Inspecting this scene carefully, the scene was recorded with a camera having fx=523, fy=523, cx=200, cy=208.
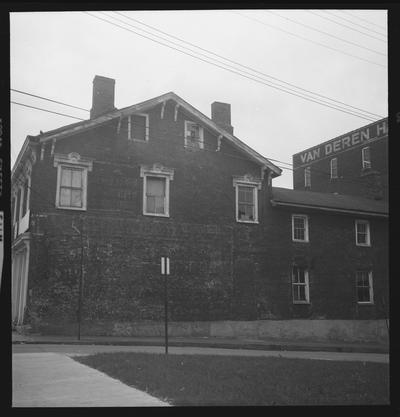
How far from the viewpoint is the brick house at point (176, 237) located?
20.1 m

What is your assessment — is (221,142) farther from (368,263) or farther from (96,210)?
(368,263)

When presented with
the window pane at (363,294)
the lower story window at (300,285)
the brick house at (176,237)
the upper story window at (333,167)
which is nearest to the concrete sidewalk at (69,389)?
the brick house at (176,237)

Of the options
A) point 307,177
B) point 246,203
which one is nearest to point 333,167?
point 307,177

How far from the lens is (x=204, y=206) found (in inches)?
922

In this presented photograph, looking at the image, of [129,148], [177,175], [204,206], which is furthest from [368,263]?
[129,148]

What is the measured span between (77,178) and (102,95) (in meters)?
4.48

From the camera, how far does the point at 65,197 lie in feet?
67.6

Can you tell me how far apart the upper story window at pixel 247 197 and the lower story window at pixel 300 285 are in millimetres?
3380

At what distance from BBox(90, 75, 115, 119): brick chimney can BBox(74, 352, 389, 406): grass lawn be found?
13087 millimetres

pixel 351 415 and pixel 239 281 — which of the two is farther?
pixel 239 281

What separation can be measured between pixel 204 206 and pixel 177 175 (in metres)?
1.86

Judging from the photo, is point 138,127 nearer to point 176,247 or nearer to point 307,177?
point 176,247

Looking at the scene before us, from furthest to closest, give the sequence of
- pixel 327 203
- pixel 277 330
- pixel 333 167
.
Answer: pixel 333 167
pixel 327 203
pixel 277 330

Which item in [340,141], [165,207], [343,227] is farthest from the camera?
[340,141]
